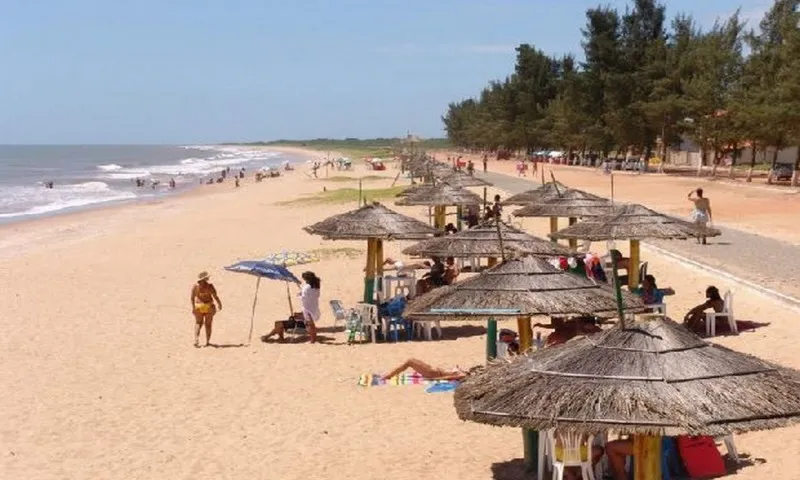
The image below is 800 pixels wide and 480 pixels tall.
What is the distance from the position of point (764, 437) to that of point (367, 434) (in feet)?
11.1

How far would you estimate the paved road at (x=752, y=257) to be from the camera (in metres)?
16.0

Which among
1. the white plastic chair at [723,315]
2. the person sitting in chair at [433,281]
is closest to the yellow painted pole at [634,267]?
the white plastic chair at [723,315]

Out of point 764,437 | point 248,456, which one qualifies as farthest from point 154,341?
point 764,437

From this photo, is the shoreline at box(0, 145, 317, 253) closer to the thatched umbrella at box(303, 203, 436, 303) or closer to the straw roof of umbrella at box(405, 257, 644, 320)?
the thatched umbrella at box(303, 203, 436, 303)

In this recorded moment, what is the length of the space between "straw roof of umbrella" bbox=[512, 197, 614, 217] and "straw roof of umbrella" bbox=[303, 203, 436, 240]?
3205 millimetres

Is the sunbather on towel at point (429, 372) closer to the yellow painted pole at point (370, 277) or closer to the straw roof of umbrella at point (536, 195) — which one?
the yellow painted pole at point (370, 277)

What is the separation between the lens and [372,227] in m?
14.0

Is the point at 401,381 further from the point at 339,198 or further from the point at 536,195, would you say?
the point at 339,198

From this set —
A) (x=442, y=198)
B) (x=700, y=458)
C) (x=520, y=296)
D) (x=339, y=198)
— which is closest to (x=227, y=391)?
(x=520, y=296)

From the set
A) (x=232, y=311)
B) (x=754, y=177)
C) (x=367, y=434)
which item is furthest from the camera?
(x=754, y=177)

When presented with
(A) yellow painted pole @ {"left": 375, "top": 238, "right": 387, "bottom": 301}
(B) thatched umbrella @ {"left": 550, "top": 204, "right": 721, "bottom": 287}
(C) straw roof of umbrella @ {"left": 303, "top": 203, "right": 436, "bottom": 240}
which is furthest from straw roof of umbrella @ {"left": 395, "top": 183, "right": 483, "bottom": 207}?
(B) thatched umbrella @ {"left": 550, "top": 204, "right": 721, "bottom": 287}

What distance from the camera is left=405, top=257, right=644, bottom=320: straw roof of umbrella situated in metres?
9.07

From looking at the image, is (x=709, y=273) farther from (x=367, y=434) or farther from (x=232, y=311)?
(x=367, y=434)

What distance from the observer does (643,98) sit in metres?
56.8
